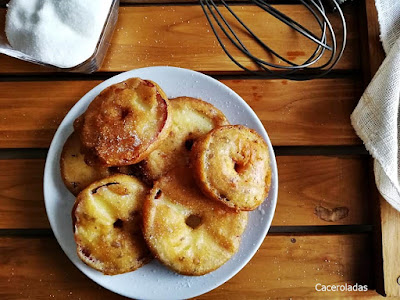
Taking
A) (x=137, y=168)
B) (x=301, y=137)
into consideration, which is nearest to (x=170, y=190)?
(x=137, y=168)

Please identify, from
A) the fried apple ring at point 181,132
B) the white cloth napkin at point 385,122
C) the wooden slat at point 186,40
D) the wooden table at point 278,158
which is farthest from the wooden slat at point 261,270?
the wooden slat at point 186,40

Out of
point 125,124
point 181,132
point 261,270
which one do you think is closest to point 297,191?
point 261,270

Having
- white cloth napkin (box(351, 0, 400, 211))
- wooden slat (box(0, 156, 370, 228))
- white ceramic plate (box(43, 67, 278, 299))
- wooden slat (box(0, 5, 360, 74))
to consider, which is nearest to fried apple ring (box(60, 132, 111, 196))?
white ceramic plate (box(43, 67, 278, 299))

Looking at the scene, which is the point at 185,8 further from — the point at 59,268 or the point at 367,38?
the point at 59,268

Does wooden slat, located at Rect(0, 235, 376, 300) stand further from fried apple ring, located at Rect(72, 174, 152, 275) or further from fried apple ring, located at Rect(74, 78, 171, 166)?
fried apple ring, located at Rect(74, 78, 171, 166)

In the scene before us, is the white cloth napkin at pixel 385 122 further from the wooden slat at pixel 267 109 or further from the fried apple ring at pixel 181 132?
the fried apple ring at pixel 181 132

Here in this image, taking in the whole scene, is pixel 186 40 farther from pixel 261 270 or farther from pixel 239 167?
pixel 261 270
